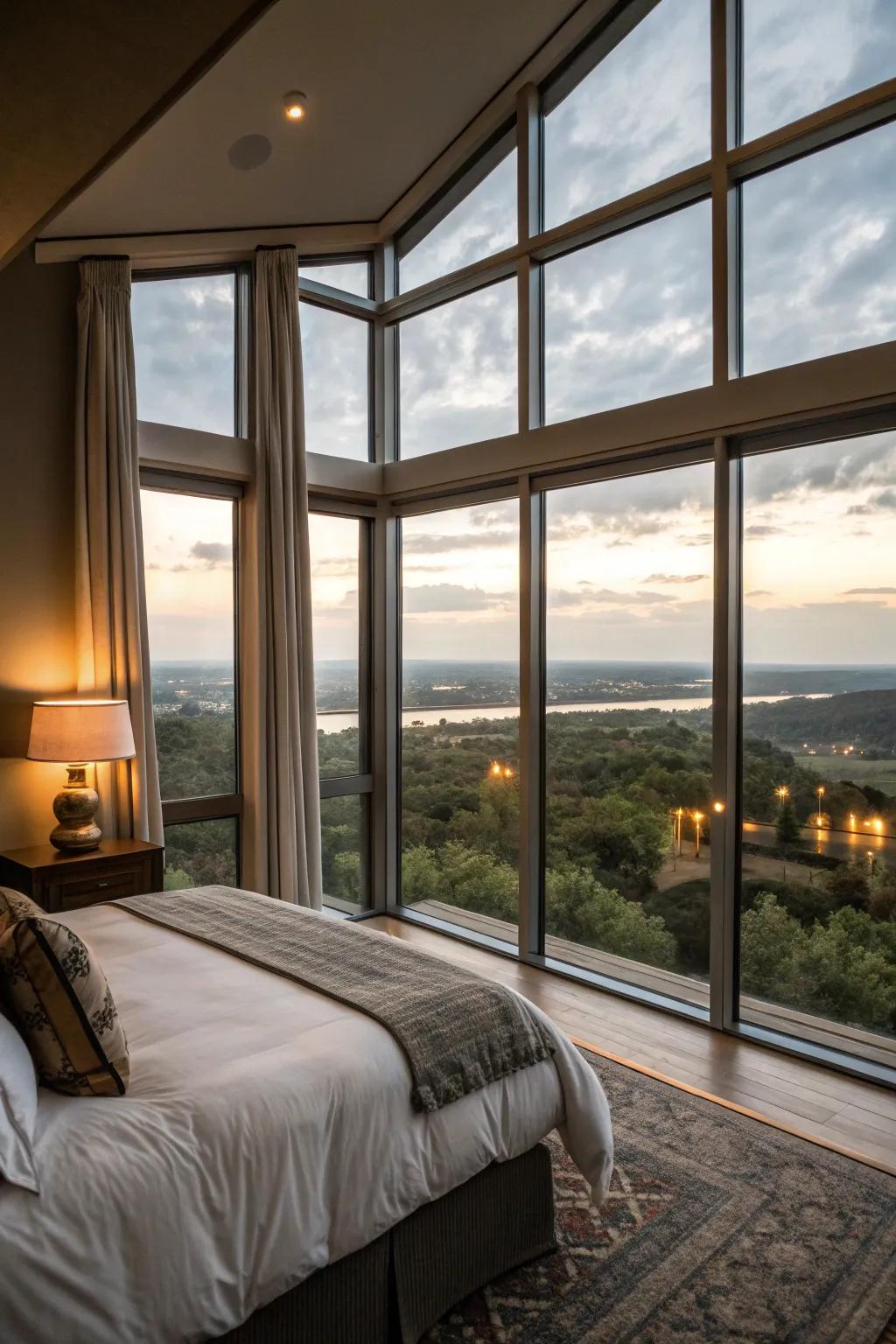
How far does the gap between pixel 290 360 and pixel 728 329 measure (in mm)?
2176

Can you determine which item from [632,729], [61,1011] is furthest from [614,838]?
[61,1011]

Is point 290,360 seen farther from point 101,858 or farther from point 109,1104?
point 109,1104

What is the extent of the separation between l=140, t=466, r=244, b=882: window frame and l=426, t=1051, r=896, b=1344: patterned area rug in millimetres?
2361

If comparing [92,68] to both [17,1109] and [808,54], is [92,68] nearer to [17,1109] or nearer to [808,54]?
[17,1109]

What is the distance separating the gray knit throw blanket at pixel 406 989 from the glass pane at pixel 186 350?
101 inches

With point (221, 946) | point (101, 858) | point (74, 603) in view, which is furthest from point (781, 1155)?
point (74, 603)

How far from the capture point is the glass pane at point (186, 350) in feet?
14.0

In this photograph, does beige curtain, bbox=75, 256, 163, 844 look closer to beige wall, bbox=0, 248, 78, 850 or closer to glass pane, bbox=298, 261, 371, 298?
beige wall, bbox=0, 248, 78, 850

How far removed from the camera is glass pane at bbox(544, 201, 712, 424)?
3.70 metres

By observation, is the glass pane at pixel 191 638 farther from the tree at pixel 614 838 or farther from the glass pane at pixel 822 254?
the glass pane at pixel 822 254

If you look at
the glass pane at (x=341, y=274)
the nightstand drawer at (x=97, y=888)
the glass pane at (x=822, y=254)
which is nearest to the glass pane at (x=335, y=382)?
the glass pane at (x=341, y=274)

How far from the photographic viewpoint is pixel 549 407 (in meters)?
4.28

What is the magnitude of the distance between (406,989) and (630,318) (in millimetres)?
3072

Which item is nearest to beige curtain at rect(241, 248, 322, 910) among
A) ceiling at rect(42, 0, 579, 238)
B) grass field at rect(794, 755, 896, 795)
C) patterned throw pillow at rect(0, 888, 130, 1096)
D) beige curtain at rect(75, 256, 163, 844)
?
ceiling at rect(42, 0, 579, 238)
